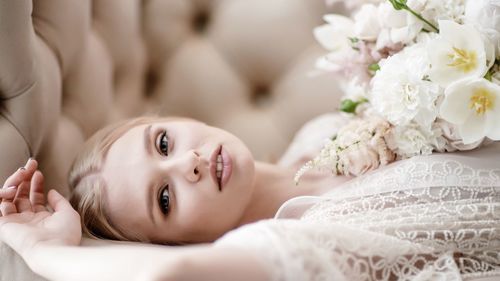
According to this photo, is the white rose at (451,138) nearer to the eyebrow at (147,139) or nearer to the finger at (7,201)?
the eyebrow at (147,139)

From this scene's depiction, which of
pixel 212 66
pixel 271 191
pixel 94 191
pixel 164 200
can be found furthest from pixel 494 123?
pixel 212 66

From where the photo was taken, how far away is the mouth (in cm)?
104

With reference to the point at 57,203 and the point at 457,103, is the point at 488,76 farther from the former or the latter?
the point at 57,203

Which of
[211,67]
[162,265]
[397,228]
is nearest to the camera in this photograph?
[162,265]

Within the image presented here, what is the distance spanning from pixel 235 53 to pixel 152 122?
0.45 metres

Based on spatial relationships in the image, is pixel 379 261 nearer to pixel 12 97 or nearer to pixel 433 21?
pixel 433 21

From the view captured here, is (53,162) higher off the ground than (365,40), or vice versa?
(365,40)

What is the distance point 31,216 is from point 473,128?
2.16 ft

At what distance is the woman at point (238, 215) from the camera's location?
702 millimetres

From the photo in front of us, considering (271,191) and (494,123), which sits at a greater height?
(494,123)

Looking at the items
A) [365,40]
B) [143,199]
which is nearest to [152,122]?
[143,199]

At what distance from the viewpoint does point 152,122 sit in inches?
46.8

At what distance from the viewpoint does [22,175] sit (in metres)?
1.00

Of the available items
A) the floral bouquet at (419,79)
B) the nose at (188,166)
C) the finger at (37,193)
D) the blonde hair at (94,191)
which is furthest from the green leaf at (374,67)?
the finger at (37,193)
